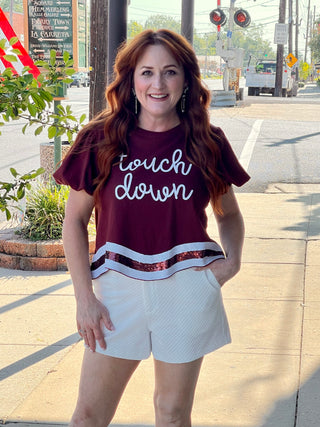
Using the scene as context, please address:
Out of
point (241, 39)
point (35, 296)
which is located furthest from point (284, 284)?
point (241, 39)

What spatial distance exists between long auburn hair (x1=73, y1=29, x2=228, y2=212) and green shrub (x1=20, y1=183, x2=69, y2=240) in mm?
4063

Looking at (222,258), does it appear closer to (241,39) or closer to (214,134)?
(214,134)

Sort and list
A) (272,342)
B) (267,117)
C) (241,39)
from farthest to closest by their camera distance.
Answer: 1. (241,39)
2. (267,117)
3. (272,342)

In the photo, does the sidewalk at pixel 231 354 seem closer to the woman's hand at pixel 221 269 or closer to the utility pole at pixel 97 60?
the woman's hand at pixel 221 269

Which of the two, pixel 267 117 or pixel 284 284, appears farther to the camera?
pixel 267 117

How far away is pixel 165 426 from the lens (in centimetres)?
252

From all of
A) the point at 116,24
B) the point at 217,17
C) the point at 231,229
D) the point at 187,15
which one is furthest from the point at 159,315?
the point at 217,17

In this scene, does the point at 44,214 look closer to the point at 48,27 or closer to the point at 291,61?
the point at 48,27

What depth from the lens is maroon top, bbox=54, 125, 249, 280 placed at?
7.96 feet

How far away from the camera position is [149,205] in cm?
242

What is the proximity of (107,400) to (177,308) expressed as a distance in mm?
396

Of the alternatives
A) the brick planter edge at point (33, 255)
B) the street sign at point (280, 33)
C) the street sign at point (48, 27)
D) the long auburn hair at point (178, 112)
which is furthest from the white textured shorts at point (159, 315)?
the street sign at point (280, 33)

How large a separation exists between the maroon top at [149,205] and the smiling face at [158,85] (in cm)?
7

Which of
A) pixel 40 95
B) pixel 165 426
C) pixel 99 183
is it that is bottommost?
pixel 165 426
